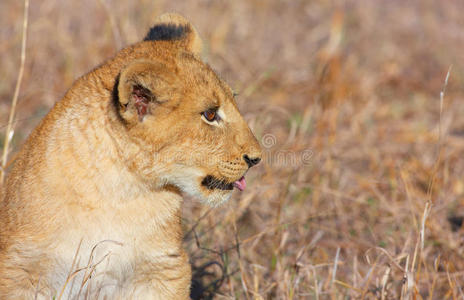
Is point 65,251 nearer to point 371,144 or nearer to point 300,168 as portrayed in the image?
point 300,168

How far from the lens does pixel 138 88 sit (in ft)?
9.11

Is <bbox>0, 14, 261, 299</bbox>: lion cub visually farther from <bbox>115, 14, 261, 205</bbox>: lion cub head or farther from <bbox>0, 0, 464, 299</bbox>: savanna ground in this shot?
<bbox>0, 0, 464, 299</bbox>: savanna ground

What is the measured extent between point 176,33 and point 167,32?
0.20 feet

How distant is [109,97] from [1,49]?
4.55m

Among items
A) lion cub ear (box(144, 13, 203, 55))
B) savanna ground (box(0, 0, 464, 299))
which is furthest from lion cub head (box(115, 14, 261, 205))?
savanna ground (box(0, 0, 464, 299))

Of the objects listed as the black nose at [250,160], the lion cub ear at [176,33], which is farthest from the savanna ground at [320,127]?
the black nose at [250,160]

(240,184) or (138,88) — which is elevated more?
(138,88)

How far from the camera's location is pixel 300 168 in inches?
212

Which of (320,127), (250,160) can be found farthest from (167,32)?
(320,127)

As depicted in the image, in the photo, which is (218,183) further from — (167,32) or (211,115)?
(167,32)

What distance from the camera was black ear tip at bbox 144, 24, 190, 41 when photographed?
11.8 ft

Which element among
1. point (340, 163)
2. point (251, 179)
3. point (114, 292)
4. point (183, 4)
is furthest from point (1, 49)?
point (114, 292)

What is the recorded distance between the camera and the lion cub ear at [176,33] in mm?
3520

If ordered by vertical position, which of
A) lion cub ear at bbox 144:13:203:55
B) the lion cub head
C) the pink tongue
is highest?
lion cub ear at bbox 144:13:203:55
